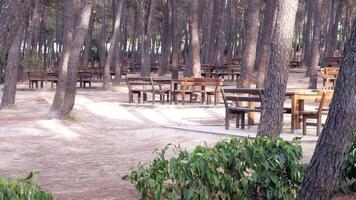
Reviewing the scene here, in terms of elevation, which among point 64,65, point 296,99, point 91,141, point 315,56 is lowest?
point 91,141

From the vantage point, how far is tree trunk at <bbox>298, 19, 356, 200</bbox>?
186 inches

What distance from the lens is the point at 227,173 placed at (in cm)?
647

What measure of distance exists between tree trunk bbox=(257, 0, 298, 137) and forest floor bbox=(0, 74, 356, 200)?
39.3 inches

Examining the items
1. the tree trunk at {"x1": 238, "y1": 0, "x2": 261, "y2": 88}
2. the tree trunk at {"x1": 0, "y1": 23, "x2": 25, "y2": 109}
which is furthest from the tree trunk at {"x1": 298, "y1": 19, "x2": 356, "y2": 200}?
the tree trunk at {"x1": 0, "y1": 23, "x2": 25, "y2": 109}

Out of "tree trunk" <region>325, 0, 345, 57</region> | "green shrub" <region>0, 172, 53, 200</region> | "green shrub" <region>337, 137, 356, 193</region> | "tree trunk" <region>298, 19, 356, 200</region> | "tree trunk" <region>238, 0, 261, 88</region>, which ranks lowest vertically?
"green shrub" <region>337, 137, 356, 193</region>

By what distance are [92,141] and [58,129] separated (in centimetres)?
223

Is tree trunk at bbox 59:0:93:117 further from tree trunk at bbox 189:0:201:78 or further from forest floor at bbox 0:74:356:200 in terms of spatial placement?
tree trunk at bbox 189:0:201:78

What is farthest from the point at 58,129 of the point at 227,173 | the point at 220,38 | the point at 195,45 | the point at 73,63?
the point at 220,38

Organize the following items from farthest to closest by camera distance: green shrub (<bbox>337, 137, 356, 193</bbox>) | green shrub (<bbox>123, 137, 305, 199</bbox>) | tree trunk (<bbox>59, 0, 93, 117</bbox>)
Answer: tree trunk (<bbox>59, 0, 93, 117</bbox>), green shrub (<bbox>337, 137, 356, 193</bbox>), green shrub (<bbox>123, 137, 305, 199</bbox>)

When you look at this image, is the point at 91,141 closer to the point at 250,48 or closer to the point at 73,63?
the point at 73,63

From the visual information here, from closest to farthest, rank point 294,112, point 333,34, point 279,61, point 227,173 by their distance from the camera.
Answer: point 227,173
point 279,61
point 294,112
point 333,34

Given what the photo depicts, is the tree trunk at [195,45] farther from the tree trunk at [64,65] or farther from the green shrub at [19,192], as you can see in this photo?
the green shrub at [19,192]

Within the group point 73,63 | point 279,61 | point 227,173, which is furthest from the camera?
point 73,63

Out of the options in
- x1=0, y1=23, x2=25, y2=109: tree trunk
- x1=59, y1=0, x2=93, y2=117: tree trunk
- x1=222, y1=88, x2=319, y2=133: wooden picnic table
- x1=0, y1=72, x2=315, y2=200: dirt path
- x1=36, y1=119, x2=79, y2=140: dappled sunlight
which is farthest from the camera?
x1=0, y1=23, x2=25, y2=109: tree trunk
